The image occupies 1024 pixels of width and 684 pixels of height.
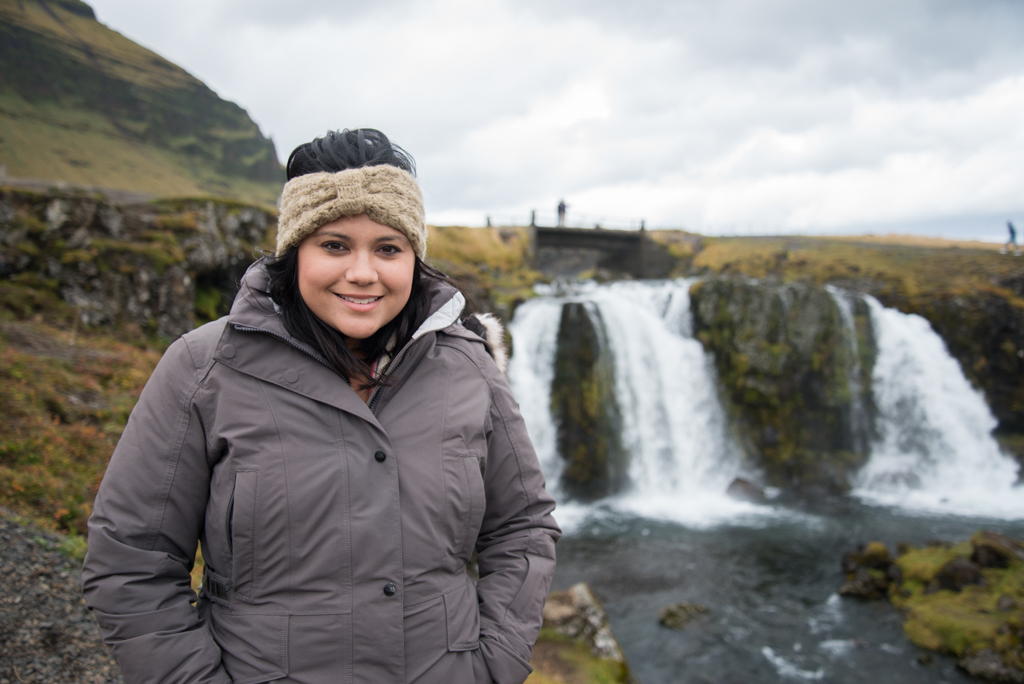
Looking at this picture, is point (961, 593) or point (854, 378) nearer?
point (961, 593)

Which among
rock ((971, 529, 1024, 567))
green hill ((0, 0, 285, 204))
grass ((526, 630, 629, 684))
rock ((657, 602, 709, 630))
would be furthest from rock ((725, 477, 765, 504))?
green hill ((0, 0, 285, 204))

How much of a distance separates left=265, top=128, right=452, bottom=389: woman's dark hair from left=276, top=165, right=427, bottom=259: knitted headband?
0.23 feet

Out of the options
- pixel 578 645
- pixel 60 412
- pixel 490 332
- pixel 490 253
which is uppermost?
pixel 490 253

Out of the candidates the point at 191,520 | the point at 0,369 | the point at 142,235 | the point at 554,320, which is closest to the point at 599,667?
the point at 191,520

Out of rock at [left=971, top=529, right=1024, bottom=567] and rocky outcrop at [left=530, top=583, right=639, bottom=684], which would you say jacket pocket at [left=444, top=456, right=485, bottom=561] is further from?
rock at [left=971, top=529, right=1024, bottom=567]

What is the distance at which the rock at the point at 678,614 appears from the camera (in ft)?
30.9

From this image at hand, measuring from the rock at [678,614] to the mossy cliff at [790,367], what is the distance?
8.93 m

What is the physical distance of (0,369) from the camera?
25.1 feet

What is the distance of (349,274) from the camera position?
1739mm

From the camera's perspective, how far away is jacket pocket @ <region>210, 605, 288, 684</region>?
1.54 m

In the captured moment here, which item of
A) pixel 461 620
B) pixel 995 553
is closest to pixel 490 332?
pixel 461 620

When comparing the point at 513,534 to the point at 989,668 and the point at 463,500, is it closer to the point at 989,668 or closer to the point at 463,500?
the point at 463,500

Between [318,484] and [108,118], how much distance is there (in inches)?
3414

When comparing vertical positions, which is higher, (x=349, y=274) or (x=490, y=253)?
(x=490, y=253)
